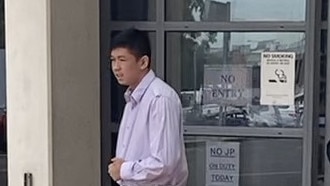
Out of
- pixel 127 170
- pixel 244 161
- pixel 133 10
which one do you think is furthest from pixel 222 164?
pixel 127 170

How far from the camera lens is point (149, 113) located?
3633mm

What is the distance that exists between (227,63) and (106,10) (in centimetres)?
89

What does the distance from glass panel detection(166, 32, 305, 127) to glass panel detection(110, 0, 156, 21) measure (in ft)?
0.66

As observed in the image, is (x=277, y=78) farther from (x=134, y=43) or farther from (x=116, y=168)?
(x=116, y=168)

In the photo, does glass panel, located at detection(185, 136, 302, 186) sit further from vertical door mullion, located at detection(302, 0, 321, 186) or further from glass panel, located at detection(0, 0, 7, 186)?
glass panel, located at detection(0, 0, 7, 186)

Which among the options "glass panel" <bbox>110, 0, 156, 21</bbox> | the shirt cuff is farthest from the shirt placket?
"glass panel" <bbox>110, 0, 156, 21</bbox>

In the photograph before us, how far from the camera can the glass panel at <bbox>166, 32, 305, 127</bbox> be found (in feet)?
16.3

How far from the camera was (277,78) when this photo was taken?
495cm

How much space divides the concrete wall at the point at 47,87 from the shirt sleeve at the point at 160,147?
4.47 feet

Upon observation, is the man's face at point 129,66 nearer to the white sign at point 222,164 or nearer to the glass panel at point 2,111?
the white sign at point 222,164

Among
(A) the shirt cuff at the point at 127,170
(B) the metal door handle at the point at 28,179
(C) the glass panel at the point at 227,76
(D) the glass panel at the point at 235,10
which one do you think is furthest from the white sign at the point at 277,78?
(A) the shirt cuff at the point at 127,170

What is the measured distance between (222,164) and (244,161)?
144 mm

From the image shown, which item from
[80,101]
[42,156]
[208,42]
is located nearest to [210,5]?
[208,42]

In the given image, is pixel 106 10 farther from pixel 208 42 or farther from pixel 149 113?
pixel 149 113
